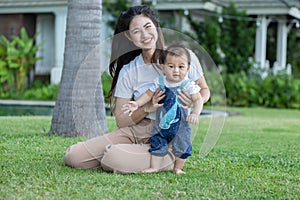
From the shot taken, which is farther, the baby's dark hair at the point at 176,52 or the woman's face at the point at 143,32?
the woman's face at the point at 143,32

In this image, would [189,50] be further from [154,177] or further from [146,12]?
[154,177]

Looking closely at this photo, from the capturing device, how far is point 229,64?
58.9 ft

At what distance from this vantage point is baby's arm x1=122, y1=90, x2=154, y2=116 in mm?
5090

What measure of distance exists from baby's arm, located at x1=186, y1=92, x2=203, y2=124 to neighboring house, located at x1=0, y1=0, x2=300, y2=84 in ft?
42.2

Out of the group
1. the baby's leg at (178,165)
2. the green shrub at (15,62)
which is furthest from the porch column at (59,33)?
the baby's leg at (178,165)

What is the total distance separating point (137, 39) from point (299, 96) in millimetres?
11376

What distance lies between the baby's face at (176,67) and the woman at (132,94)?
0.16 meters

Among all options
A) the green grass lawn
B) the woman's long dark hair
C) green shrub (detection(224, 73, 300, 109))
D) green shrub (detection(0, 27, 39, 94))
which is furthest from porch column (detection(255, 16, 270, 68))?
the woman's long dark hair

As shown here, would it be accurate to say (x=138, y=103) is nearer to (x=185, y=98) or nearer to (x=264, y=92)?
(x=185, y=98)

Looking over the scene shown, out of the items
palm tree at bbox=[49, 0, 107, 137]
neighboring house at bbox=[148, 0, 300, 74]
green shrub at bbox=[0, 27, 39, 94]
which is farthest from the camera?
neighboring house at bbox=[148, 0, 300, 74]

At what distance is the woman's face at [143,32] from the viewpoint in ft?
17.3

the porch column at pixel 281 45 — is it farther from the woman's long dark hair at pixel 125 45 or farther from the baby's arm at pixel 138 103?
the baby's arm at pixel 138 103

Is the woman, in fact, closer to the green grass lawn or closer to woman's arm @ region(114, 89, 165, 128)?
woman's arm @ region(114, 89, 165, 128)

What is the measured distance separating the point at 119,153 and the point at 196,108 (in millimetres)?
726
